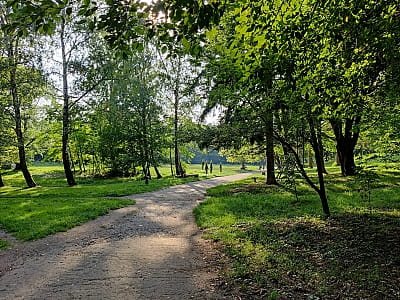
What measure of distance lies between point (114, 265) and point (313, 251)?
136 inches

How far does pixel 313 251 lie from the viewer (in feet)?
17.4

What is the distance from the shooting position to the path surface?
4258 mm

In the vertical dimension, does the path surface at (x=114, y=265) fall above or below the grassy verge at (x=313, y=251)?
below

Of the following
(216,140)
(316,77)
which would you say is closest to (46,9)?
(316,77)

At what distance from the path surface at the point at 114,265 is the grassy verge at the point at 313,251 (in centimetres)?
58

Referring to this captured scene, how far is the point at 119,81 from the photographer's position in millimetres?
20719

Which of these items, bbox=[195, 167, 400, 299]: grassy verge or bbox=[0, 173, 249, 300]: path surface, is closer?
bbox=[195, 167, 400, 299]: grassy verge

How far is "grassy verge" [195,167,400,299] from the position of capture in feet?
12.9

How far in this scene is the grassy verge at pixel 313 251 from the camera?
12.9ft

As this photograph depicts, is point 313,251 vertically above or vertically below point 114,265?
above

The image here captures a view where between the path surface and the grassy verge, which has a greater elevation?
the grassy verge

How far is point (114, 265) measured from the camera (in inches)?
211

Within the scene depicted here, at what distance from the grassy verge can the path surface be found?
58 centimetres

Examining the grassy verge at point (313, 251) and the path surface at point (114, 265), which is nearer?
the grassy verge at point (313, 251)
